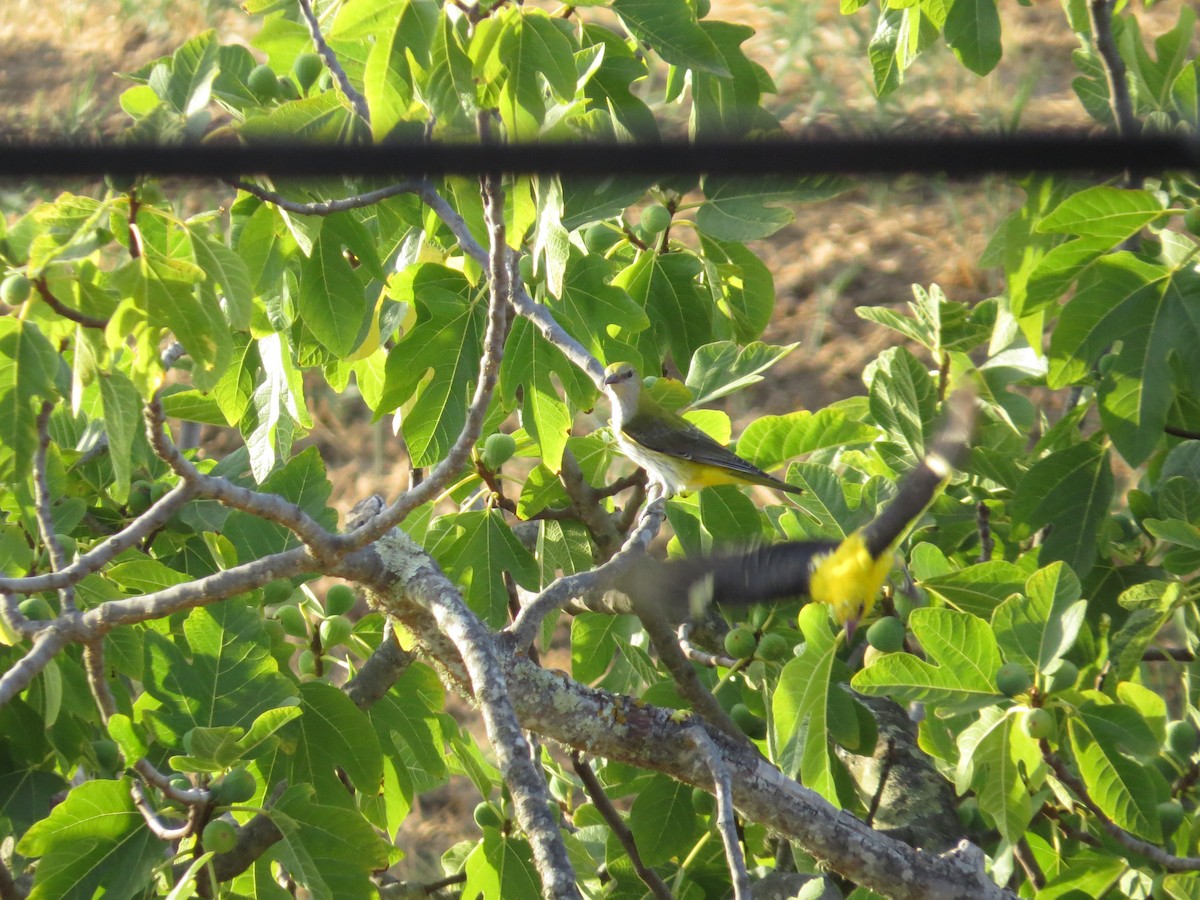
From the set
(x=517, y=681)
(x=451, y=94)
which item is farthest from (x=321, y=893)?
(x=451, y=94)

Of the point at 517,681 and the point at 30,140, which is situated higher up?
the point at 30,140

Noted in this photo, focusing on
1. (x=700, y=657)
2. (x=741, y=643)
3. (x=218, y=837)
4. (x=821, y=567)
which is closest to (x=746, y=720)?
(x=700, y=657)

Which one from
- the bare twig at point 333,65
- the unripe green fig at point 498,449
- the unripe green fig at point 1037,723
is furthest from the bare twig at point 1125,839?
the bare twig at point 333,65

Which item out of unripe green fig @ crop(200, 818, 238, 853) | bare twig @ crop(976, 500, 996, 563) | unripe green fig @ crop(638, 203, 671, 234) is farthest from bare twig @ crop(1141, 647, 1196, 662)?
unripe green fig @ crop(200, 818, 238, 853)

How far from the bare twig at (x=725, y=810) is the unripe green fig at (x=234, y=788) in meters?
0.83

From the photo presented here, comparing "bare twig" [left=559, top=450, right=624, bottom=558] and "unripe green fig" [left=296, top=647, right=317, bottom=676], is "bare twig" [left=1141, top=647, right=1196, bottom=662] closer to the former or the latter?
"bare twig" [left=559, top=450, right=624, bottom=558]

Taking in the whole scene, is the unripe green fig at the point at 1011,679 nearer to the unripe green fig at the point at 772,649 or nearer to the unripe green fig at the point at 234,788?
the unripe green fig at the point at 772,649

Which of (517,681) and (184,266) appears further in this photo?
(517,681)

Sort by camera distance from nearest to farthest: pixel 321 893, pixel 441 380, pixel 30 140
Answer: pixel 30 140 → pixel 321 893 → pixel 441 380

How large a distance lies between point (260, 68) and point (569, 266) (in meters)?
0.81

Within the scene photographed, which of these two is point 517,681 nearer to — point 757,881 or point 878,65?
point 757,881

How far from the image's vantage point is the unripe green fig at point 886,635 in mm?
2736

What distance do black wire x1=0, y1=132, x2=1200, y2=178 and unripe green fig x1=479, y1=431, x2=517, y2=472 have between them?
5.94ft

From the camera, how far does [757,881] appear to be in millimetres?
2949
